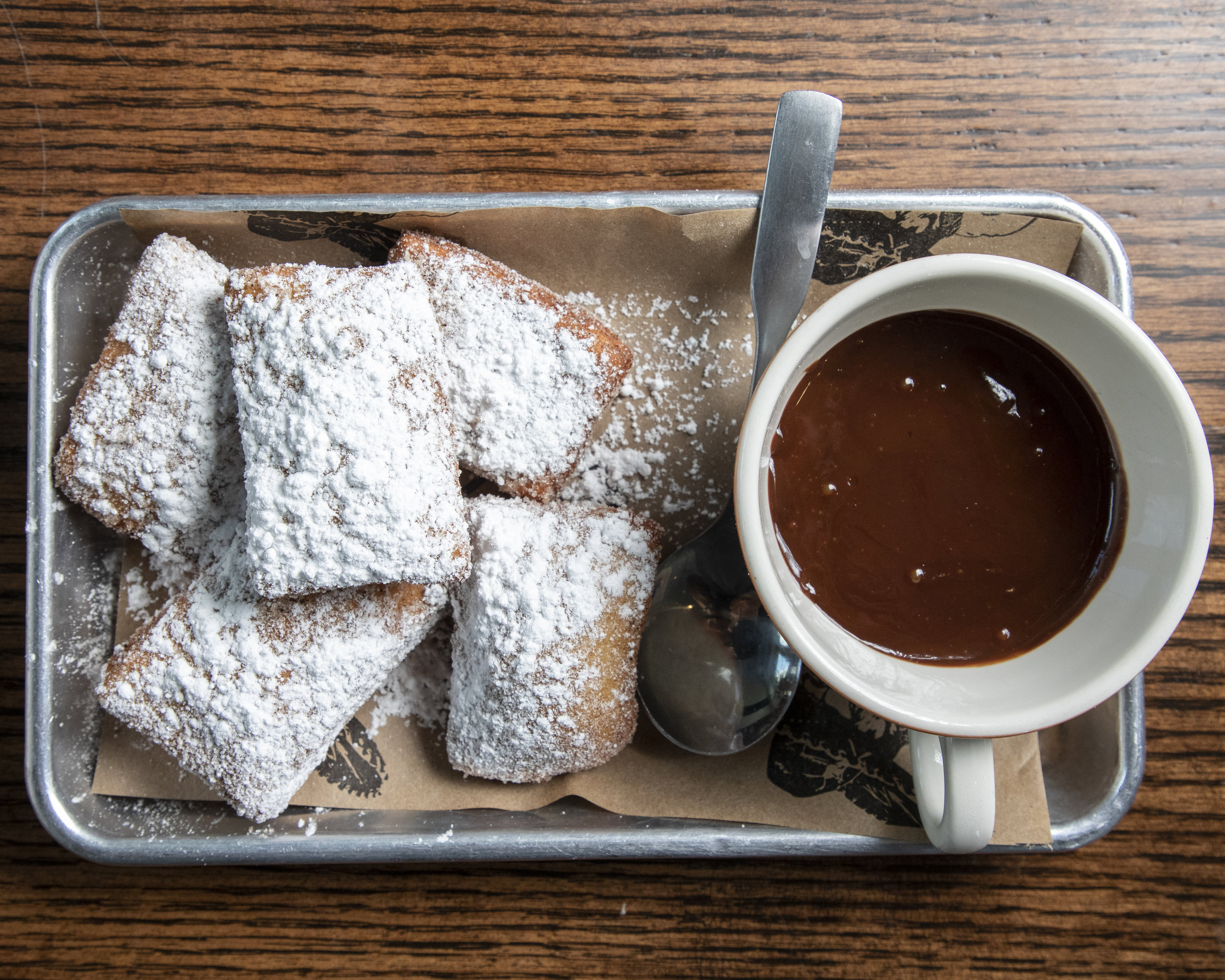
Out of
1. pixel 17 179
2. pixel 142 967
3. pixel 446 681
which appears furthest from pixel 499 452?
pixel 142 967

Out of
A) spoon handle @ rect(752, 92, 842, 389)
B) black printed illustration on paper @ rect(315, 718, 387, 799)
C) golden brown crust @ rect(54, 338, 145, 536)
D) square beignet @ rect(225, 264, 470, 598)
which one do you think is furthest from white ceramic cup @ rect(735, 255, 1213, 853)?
golden brown crust @ rect(54, 338, 145, 536)

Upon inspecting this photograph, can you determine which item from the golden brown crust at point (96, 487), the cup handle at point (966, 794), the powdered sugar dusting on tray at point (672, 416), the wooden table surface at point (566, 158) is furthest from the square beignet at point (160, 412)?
the cup handle at point (966, 794)

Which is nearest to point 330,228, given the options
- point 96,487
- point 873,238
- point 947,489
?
point 96,487

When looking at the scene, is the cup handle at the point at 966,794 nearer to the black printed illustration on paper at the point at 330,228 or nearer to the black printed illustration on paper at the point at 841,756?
the black printed illustration on paper at the point at 841,756

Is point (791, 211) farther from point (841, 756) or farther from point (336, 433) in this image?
point (841, 756)

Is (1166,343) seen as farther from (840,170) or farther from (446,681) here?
(446,681)

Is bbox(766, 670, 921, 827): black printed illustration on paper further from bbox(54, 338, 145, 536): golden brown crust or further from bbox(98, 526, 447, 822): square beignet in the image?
bbox(54, 338, 145, 536): golden brown crust
